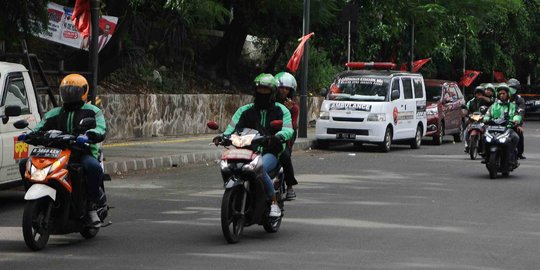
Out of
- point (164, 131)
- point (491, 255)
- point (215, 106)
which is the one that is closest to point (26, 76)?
point (491, 255)

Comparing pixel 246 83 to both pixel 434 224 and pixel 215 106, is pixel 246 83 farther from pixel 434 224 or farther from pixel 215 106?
pixel 434 224

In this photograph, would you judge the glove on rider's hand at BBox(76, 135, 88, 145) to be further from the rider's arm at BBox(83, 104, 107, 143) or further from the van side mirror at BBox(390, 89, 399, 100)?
the van side mirror at BBox(390, 89, 399, 100)

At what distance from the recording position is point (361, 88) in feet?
84.7

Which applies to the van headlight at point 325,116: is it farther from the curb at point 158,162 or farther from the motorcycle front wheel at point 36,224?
the motorcycle front wheel at point 36,224

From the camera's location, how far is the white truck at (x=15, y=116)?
42.8 ft

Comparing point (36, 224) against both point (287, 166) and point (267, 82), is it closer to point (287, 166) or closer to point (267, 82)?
point (267, 82)

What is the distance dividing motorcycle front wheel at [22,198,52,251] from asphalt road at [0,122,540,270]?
107 millimetres

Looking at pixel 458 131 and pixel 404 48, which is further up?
pixel 404 48

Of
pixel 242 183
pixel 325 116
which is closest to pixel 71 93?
pixel 242 183

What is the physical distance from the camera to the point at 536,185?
17.7 metres

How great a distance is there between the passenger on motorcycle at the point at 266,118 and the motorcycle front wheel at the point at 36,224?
2064mm

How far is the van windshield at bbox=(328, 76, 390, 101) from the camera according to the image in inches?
1008

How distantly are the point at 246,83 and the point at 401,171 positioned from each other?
1588 cm

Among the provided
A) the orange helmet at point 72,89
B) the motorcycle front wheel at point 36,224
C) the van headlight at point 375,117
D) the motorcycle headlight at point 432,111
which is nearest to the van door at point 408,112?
the van headlight at point 375,117
